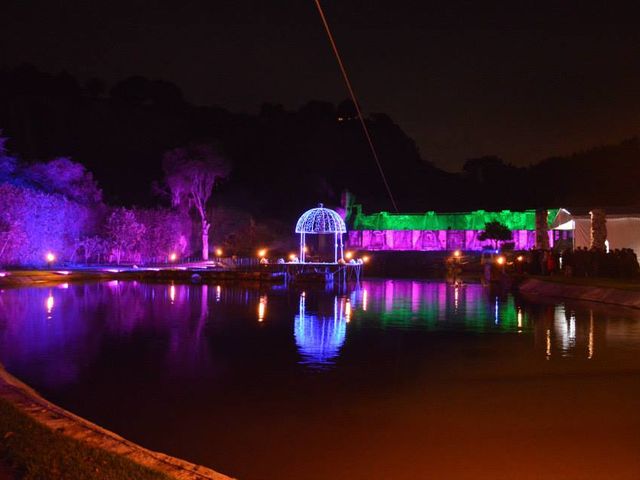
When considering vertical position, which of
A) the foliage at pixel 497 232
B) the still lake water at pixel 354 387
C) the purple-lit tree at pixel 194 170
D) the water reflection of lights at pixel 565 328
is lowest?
the still lake water at pixel 354 387

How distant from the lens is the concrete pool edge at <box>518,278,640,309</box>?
20750 millimetres

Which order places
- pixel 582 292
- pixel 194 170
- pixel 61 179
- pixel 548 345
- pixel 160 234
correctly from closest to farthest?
pixel 548 345 → pixel 582 292 → pixel 61 179 → pixel 160 234 → pixel 194 170

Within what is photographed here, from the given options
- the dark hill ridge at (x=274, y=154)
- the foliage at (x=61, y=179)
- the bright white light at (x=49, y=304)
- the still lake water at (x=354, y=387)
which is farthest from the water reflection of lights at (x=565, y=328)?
the dark hill ridge at (x=274, y=154)

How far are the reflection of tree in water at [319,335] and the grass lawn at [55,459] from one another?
5483 millimetres

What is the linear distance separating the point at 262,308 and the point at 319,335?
6.37 m

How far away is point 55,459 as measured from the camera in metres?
5.39

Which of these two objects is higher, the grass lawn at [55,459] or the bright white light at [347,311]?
the grass lawn at [55,459]

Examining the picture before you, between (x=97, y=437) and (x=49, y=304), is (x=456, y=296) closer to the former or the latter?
(x=49, y=304)

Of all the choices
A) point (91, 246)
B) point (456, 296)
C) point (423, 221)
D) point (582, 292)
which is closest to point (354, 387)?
point (582, 292)

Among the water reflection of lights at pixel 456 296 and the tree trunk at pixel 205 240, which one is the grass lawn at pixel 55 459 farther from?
the tree trunk at pixel 205 240

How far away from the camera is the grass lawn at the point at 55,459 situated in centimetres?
505

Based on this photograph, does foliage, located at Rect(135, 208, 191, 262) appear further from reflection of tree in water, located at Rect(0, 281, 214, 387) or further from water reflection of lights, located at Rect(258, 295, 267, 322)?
water reflection of lights, located at Rect(258, 295, 267, 322)

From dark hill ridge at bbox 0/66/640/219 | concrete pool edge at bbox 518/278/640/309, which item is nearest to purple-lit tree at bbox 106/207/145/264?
dark hill ridge at bbox 0/66/640/219

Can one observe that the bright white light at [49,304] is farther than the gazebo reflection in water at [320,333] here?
Yes
